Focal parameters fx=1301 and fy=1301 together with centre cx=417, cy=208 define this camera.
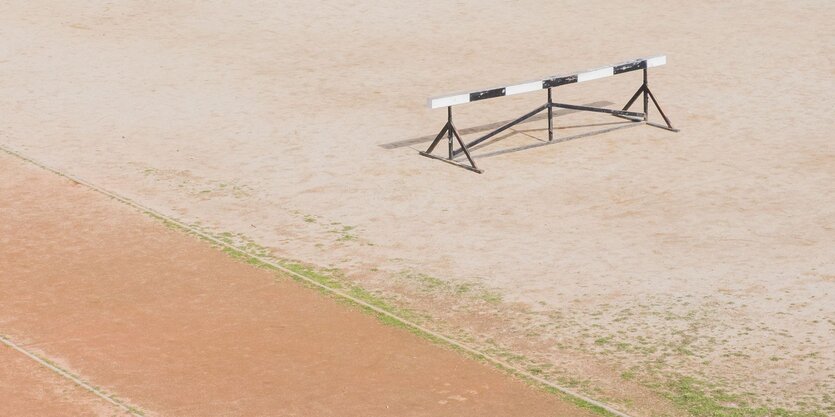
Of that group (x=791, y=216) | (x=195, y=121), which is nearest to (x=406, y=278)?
(x=791, y=216)

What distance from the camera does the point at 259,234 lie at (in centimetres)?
1642

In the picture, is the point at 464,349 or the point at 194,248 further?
the point at 194,248

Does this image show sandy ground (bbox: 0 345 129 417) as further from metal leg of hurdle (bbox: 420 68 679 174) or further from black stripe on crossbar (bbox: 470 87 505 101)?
black stripe on crossbar (bbox: 470 87 505 101)

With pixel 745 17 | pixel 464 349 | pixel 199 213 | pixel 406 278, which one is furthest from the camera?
pixel 745 17

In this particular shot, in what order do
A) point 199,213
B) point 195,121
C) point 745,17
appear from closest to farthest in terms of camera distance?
point 199,213 < point 195,121 < point 745,17

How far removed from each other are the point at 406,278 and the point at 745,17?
15.6 m

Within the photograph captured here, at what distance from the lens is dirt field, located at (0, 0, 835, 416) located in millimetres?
13203

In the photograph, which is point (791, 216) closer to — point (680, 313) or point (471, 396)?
point (680, 313)

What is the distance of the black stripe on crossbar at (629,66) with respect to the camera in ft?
66.0

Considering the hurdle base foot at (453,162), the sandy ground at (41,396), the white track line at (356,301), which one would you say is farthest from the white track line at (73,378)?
the hurdle base foot at (453,162)

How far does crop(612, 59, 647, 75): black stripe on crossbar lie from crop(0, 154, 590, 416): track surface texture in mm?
7462

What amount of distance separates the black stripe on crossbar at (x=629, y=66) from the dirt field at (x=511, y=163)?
98 centimetres

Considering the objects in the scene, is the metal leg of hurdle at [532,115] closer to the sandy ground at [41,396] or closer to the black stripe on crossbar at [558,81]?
the black stripe on crossbar at [558,81]

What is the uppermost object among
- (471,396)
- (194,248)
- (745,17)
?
(745,17)
